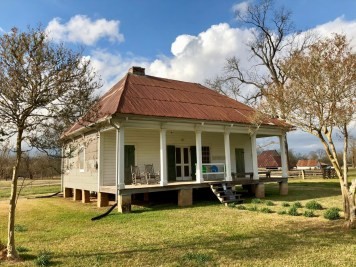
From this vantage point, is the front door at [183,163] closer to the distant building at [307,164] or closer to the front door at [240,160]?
the front door at [240,160]

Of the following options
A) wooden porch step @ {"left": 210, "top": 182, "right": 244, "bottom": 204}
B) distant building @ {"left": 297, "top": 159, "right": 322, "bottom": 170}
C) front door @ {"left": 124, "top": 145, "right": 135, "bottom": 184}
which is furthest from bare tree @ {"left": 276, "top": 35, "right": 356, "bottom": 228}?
distant building @ {"left": 297, "top": 159, "right": 322, "bottom": 170}

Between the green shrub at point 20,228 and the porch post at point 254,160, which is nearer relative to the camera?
the green shrub at point 20,228

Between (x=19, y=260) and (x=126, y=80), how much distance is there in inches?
484

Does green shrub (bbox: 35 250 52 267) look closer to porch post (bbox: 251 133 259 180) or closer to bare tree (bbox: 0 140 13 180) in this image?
bare tree (bbox: 0 140 13 180)

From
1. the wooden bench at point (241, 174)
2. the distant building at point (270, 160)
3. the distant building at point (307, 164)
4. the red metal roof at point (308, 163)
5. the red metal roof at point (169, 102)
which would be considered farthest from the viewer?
the red metal roof at point (308, 163)

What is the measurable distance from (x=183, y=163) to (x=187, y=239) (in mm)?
10201

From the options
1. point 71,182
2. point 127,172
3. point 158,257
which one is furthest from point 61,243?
point 71,182

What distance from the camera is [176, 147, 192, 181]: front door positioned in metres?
18.2

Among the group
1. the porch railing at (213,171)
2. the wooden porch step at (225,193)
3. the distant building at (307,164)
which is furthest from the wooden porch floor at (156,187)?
the distant building at (307,164)

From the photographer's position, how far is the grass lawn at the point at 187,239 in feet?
21.1

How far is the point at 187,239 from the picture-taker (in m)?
8.19

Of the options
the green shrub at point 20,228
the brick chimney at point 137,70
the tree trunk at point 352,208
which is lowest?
the green shrub at point 20,228

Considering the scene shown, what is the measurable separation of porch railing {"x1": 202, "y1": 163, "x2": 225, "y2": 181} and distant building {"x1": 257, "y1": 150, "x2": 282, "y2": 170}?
53.0 m

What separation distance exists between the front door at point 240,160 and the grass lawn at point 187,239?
7989 mm
